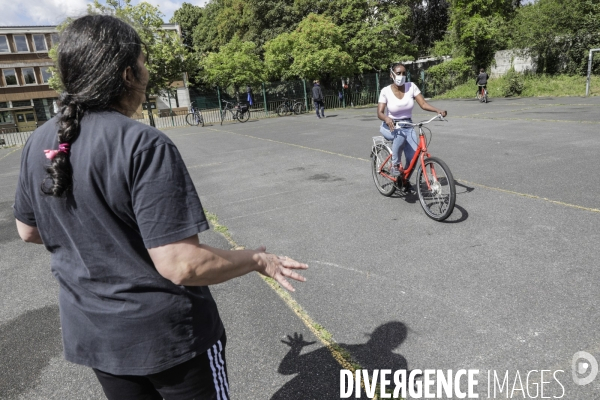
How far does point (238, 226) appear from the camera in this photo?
5.72m

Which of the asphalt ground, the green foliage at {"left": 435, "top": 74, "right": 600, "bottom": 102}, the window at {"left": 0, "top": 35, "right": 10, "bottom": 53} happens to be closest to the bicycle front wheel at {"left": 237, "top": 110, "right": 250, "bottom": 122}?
the green foliage at {"left": 435, "top": 74, "right": 600, "bottom": 102}

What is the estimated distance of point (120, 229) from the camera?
135 centimetres

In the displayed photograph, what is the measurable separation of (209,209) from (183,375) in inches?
208

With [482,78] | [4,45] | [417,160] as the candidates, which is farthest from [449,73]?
[4,45]

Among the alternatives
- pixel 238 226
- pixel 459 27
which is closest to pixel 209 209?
pixel 238 226

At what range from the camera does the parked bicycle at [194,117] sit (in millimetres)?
23794

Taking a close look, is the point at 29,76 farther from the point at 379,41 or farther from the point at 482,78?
the point at 482,78

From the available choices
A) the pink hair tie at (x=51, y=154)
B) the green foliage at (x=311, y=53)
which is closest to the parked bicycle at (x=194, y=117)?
the green foliage at (x=311, y=53)

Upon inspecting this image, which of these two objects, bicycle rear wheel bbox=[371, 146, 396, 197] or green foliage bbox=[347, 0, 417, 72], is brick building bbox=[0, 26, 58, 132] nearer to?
green foliage bbox=[347, 0, 417, 72]

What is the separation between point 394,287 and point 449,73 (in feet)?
103

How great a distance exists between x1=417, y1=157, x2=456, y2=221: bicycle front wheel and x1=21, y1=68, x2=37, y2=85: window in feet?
172

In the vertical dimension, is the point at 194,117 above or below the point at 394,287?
above

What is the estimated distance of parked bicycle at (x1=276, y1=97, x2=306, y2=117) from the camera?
26281 millimetres

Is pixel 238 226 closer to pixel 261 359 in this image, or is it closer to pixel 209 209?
pixel 209 209
